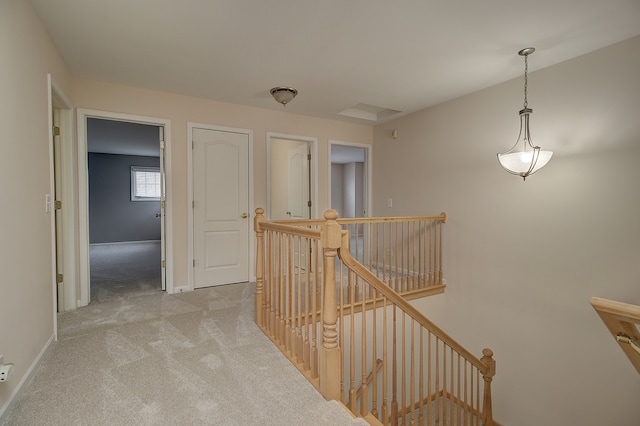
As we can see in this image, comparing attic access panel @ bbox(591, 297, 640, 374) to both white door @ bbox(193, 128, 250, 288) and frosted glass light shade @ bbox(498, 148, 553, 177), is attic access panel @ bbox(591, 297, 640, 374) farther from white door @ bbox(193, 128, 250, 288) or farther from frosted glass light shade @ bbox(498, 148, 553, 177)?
white door @ bbox(193, 128, 250, 288)

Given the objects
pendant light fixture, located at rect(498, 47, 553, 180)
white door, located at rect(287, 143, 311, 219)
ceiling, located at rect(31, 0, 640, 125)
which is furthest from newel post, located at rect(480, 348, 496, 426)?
white door, located at rect(287, 143, 311, 219)

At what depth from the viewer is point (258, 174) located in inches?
160

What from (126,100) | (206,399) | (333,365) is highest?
(126,100)

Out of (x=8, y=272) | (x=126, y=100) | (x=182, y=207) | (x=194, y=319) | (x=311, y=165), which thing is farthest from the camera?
(x=311, y=165)

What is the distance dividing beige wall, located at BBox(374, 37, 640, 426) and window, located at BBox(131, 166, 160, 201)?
714 centimetres

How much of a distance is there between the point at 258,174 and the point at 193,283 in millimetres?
1547

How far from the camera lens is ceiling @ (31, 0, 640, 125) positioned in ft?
6.64

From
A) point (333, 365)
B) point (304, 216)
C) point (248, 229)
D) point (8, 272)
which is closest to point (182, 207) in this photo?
point (248, 229)

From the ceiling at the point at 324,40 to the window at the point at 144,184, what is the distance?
5.56 metres

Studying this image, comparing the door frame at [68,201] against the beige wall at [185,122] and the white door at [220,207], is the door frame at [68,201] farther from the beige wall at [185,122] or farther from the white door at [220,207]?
the white door at [220,207]

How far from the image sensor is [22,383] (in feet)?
5.58

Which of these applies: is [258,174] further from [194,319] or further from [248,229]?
[194,319]

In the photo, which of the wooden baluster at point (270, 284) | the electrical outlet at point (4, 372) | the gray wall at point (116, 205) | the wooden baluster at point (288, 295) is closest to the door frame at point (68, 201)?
the electrical outlet at point (4, 372)

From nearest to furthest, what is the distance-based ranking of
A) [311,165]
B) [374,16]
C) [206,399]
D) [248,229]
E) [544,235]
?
[206,399], [374,16], [544,235], [248,229], [311,165]
